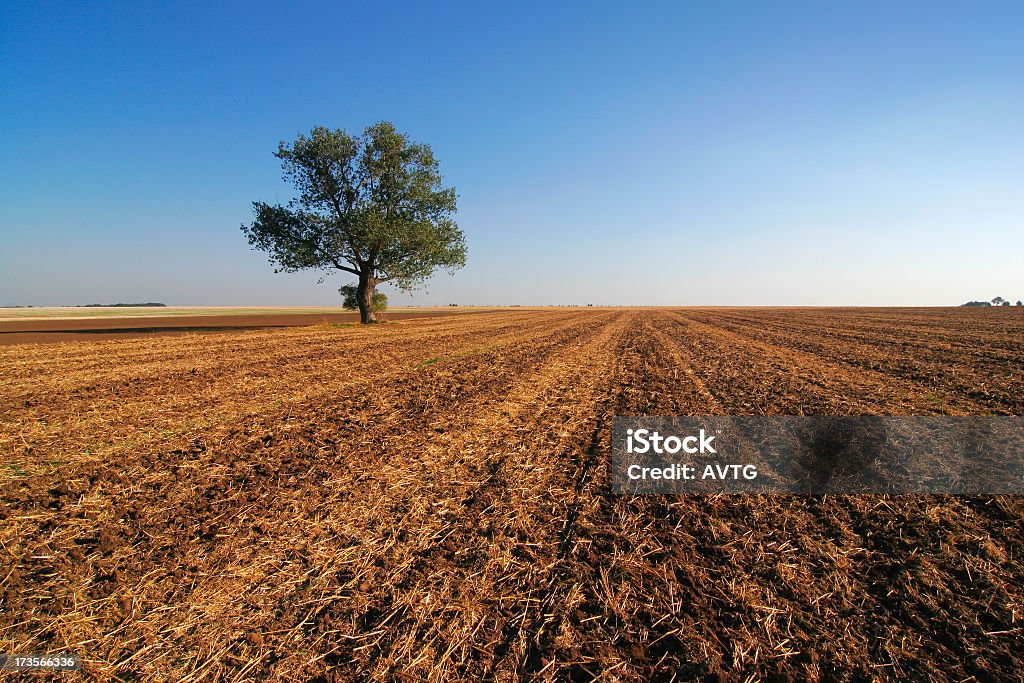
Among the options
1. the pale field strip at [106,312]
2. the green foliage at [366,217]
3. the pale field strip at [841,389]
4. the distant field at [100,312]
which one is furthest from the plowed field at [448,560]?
the distant field at [100,312]

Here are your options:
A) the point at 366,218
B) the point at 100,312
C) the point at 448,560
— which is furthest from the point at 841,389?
the point at 100,312

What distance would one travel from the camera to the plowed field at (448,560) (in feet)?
8.60

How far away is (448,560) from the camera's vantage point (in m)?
3.58

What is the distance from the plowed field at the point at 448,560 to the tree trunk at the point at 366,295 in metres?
25.4

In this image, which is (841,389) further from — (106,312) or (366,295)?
(106,312)

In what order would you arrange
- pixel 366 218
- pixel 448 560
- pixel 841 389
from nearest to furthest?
pixel 448 560 < pixel 841 389 < pixel 366 218

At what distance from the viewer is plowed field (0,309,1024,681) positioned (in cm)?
262

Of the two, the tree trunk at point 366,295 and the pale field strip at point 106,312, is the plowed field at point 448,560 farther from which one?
the pale field strip at point 106,312

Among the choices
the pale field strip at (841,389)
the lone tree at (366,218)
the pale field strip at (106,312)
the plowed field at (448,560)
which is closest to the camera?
the plowed field at (448,560)

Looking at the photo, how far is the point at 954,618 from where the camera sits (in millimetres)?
2932

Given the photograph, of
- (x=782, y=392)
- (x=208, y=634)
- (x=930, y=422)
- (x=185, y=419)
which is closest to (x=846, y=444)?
(x=930, y=422)

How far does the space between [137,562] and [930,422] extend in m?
11.4

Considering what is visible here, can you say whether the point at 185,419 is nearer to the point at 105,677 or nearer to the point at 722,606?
the point at 105,677

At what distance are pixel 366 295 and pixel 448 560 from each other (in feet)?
104
